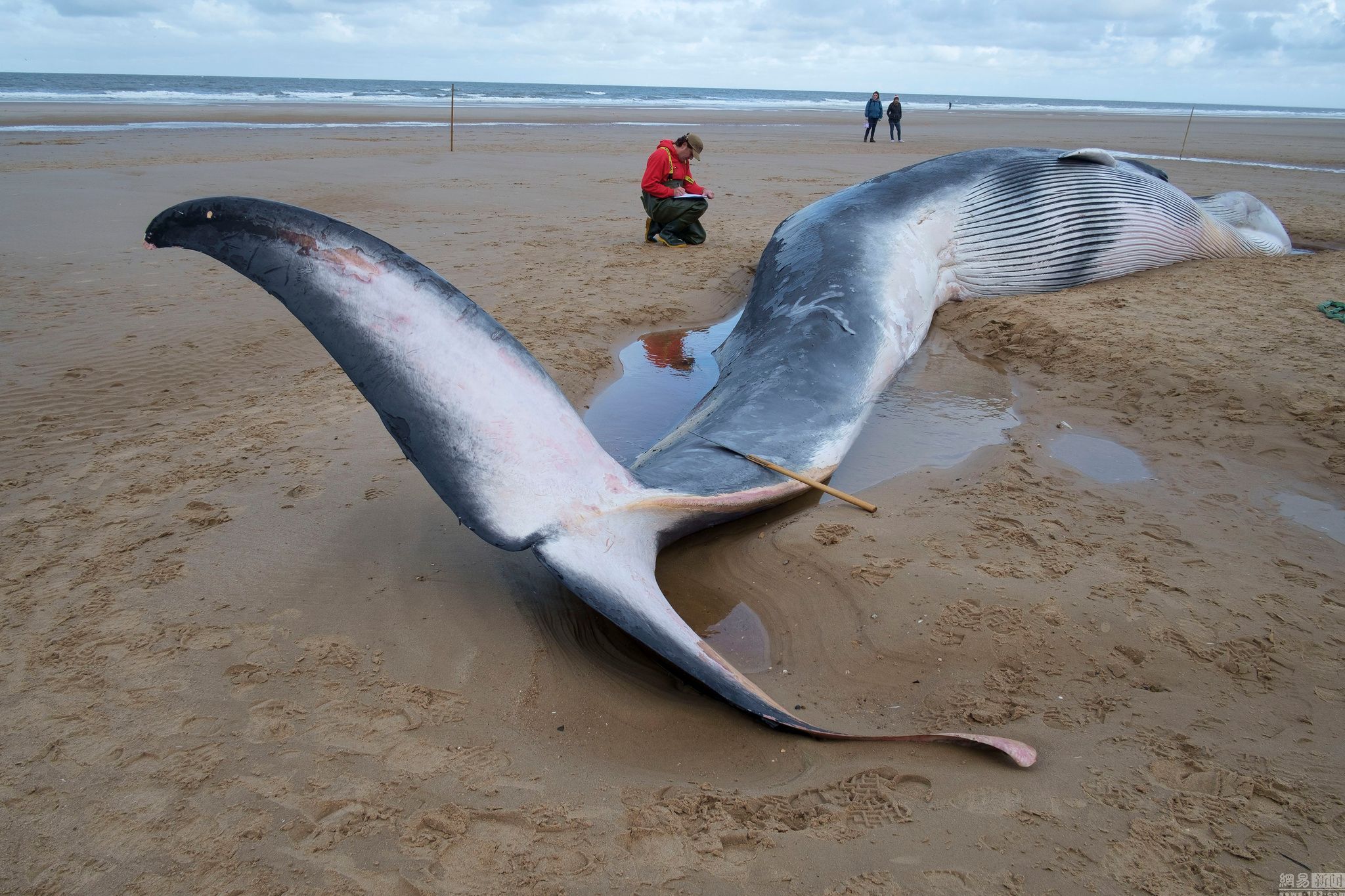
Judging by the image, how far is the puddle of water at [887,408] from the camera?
15.3 feet

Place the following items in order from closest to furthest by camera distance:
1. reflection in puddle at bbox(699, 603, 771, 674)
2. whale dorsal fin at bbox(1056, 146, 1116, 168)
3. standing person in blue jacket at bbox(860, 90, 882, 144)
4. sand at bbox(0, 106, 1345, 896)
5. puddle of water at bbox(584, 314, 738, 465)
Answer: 1. sand at bbox(0, 106, 1345, 896)
2. reflection in puddle at bbox(699, 603, 771, 674)
3. puddle of water at bbox(584, 314, 738, 465)
4. whale dorsal fin at bbox(1056, 146, 1116, 168)
5. standing person in blue jacket at bbox(860, 90, 882, 144)

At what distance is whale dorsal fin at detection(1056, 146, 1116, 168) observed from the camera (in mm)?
7070

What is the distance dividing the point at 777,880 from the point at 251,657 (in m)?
2.02

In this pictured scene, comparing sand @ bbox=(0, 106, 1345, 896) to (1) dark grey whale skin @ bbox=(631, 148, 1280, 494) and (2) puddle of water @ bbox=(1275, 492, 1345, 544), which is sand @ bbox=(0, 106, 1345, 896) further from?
(1) dark grey whale skin @ bbox=(631, 148, 1280, 494)

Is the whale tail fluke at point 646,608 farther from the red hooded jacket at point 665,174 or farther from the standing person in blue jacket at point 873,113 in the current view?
the standing person in blue jacket at point 873,113

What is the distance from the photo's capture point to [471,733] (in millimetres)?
2670

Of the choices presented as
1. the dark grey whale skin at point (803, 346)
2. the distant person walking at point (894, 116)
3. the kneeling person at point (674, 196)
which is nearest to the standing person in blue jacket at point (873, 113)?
the distant person walking at point (894, 116)

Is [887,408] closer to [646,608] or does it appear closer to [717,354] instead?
[717,354]

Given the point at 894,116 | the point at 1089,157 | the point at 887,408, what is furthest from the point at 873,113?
the point at 887,408

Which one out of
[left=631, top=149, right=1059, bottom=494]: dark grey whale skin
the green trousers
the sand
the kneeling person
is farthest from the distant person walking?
the sand

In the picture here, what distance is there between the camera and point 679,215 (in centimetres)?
996

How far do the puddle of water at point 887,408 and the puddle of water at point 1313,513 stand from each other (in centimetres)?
137

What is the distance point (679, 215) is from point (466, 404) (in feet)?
25.5

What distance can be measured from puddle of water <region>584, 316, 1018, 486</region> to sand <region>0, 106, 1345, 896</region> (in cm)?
20
